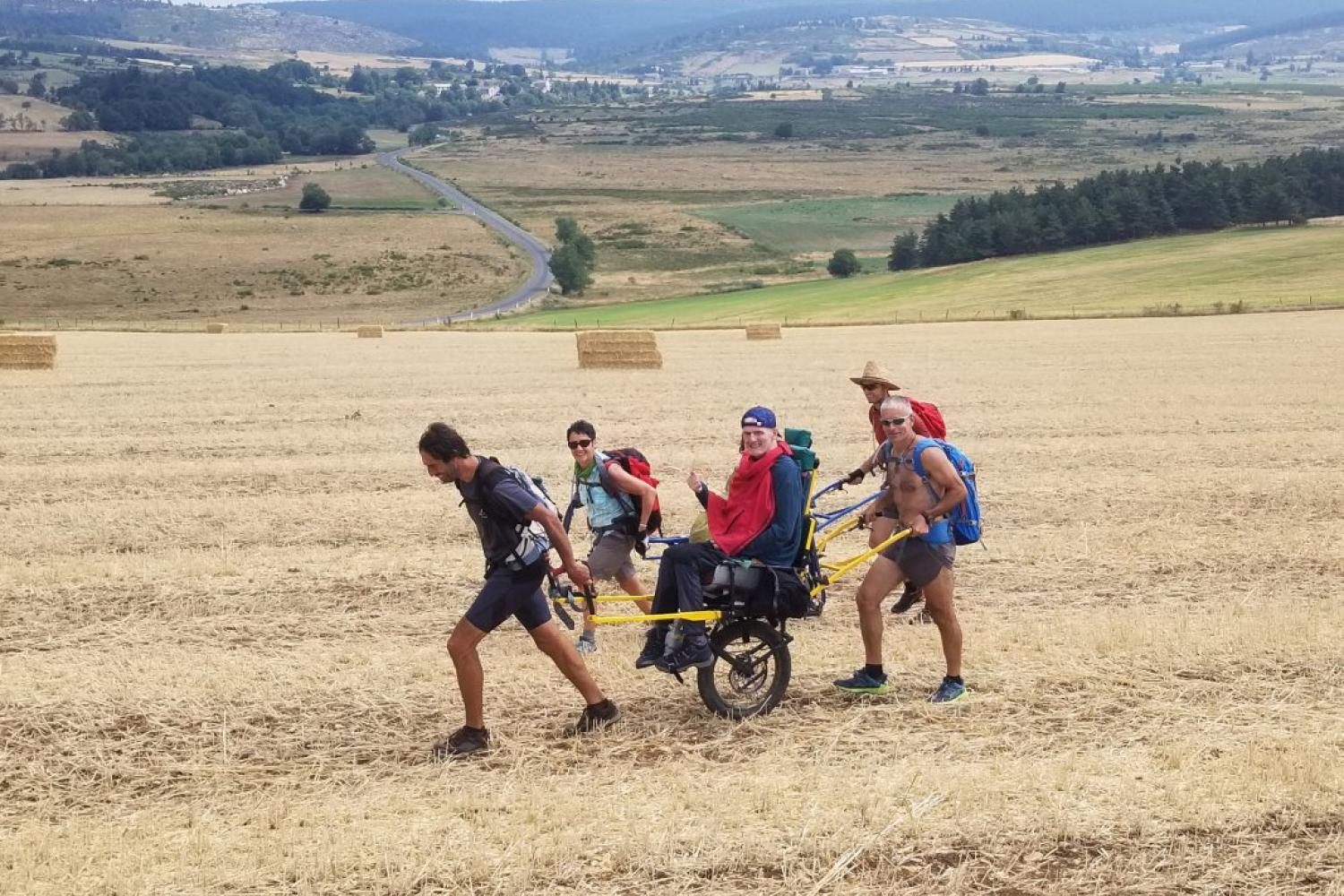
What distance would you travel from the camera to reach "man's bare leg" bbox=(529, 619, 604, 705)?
8.28 m

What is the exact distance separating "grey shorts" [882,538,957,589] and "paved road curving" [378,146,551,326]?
58.3m

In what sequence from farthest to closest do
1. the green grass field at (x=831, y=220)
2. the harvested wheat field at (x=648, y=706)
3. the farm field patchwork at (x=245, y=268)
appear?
the green grass field at (x=831, y=220) → the farm field patchwork at (x=245, y=268) → the harvested wheat field at (x=648, y=706)

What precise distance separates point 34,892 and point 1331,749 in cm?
657

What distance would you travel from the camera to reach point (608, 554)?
34.1 feet

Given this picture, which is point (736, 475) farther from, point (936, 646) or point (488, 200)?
point (488, 200)

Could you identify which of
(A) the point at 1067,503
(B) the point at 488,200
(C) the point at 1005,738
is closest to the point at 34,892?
(C) the point at 1005,738

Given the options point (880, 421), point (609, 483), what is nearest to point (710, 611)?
point (609, 483)

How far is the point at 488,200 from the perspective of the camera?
13775 centimetres

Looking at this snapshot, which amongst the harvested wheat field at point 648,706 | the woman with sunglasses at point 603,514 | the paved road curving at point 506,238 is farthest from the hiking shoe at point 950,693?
the paved road curving at point 506,238

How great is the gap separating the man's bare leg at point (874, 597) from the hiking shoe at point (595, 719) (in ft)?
5.30

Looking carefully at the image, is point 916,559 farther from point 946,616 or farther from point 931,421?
point 931,421

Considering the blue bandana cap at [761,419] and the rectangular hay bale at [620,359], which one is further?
the rectangular hay bale at [620,359]

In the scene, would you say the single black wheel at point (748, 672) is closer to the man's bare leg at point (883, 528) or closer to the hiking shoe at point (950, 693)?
the hiking shoe at point (950, 693)

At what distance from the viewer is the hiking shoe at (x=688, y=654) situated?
8273 mm
